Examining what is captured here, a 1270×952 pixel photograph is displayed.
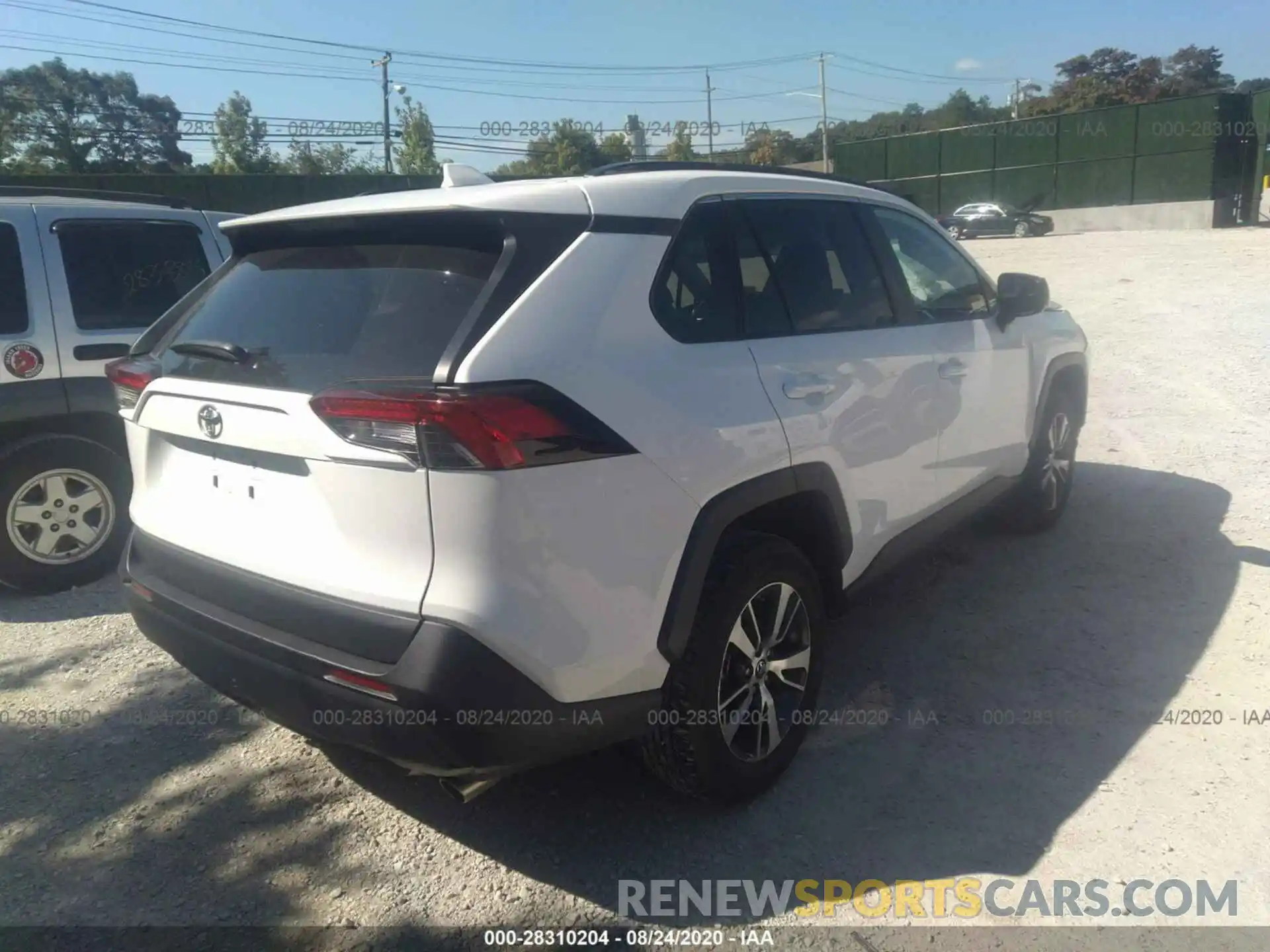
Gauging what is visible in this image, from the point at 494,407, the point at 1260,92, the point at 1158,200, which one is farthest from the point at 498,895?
the point at 1260,92

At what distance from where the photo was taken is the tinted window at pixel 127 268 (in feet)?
16.5

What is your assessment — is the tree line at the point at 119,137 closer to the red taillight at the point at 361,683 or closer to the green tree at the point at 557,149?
the green tree at the point at 557,149

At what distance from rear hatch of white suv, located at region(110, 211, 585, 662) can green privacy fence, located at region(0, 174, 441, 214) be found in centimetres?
2318

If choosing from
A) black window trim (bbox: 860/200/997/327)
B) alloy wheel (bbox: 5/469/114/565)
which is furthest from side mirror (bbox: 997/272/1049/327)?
alloy wheel (bbox: 5/469/114/565)

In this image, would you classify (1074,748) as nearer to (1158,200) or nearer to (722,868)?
(722,868)

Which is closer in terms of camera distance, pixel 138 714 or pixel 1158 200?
pixel 138 714

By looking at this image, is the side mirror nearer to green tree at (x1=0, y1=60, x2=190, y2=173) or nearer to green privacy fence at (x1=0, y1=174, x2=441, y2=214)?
green privacy fence at (x1=0, y1=174, x2=441, y2=214)

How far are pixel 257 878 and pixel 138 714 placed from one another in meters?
1.31

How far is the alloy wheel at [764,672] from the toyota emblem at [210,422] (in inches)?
60.3

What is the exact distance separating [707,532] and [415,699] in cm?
89

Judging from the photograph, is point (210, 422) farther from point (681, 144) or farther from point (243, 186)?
point (681, 144)

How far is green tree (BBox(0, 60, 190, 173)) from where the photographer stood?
48.0 meters

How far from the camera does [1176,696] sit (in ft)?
12.4

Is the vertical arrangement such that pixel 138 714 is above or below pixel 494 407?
below
